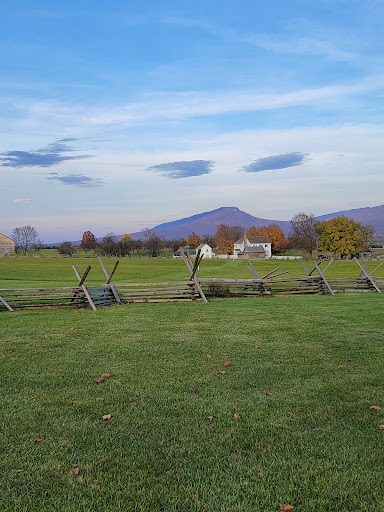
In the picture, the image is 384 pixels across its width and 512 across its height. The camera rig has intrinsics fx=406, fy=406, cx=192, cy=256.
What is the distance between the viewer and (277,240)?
391 ft

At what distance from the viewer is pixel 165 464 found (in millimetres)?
3549

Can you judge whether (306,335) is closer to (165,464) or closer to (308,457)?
(308,457)

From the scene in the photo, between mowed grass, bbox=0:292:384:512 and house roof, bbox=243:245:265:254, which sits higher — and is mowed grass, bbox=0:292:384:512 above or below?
above

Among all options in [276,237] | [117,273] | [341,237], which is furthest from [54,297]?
[276,237]

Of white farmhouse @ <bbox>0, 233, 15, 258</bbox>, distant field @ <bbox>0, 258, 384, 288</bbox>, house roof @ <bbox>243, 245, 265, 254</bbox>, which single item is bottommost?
house roof @ <bbox>243, 245, 265, 254</bbox>

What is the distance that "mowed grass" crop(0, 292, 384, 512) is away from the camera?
124 inches

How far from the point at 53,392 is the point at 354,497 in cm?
377

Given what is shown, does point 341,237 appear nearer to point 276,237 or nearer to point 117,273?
point 276,237

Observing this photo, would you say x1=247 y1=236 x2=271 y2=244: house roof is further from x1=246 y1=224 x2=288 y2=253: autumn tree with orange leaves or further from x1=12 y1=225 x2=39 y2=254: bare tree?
x1=12 y1=225 x2=39 y2=254: bare tree

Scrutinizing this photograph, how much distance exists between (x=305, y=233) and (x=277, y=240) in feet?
80.5

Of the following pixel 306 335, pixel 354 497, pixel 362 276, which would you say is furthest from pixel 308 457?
pixel 362 276

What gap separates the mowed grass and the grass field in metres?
0.01

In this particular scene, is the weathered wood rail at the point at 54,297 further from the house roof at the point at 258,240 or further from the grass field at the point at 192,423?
the house roof at the point at 258,240

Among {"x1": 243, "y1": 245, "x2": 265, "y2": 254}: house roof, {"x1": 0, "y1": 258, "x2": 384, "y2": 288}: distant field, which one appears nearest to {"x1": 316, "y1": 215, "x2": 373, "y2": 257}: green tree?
{"x1": 243, "y1": 245, "x2": 265, "y2": 254}: house roof
